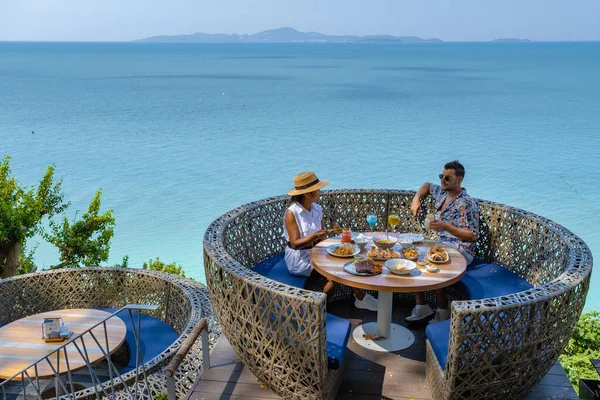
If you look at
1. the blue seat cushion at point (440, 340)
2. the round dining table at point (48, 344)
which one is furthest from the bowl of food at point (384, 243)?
the round dining table at point (48, 344)

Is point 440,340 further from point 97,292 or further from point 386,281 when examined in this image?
point 97,292

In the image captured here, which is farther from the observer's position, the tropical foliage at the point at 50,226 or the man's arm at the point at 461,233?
the tropical foliage at the point at 50,226

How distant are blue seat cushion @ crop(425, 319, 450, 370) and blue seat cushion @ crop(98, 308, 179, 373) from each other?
9.03 feet

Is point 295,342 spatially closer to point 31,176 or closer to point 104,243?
point 104,243

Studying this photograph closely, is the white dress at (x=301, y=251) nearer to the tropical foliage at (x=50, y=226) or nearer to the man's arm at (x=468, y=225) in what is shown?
the man's arm at (x=468, y=225)

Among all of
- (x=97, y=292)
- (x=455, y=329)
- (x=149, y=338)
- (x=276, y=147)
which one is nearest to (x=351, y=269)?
(x=455, y=329)

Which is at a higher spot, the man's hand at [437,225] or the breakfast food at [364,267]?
the man's hand at [437,225]

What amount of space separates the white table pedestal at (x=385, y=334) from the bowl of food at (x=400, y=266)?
38 centimetres

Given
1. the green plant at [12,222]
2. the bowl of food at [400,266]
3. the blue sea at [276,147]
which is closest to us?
the bowl of food at [400,266]

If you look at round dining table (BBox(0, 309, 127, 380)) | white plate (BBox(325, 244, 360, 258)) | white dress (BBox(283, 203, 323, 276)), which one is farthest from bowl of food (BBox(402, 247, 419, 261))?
round dining table (BBox(0, 309, 127, 380))

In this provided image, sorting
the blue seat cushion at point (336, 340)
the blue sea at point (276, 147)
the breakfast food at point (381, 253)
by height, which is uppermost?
the breakfast food at point (381, 253)

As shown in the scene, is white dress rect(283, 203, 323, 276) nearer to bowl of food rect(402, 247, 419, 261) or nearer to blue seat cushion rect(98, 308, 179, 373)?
bowl of food rect(402, 247, 419, 261)

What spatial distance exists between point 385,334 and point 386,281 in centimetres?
82

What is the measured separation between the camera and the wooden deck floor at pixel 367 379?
3.62 meters
